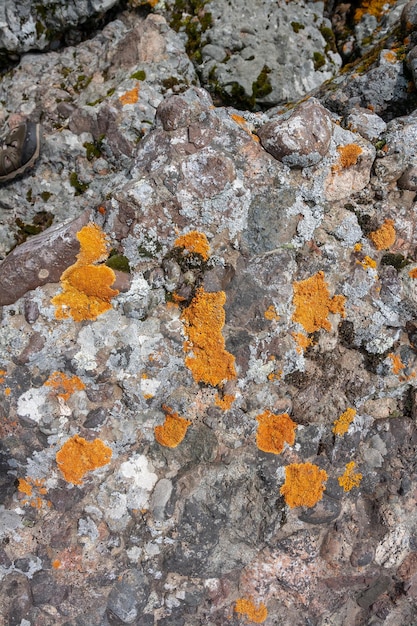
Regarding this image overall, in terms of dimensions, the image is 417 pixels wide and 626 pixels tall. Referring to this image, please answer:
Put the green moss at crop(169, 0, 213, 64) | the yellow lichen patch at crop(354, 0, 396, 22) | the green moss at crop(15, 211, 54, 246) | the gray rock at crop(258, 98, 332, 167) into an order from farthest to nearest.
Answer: the yellow lichen patch at crop(354, 0, 396, 22) → the green moss at crop(169, 0, 213, 64) → the green moss at crop(15, 211, 54, 246) → the gray rock at crop(258, 98, 332, 167)


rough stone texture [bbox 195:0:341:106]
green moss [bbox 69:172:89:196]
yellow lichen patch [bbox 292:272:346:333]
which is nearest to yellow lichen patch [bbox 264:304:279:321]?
yellow lichen patch [bbox 292:272:346:333]

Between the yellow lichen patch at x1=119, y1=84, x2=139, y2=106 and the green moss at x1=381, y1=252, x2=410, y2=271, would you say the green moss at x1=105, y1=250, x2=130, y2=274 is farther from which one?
the green moss at x1=381, y1=252, x2=410, y2=271

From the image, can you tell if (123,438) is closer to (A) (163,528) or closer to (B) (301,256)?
(A) (163,528)

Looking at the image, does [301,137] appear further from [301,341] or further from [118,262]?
[118,262]

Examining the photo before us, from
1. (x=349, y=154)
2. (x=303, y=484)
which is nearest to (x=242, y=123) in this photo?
(x=349, y=154)

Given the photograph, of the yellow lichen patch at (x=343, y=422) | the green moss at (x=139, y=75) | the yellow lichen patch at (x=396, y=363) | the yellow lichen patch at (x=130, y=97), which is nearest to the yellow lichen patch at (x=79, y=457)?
the yellow lichen patch at (x=343, y=422)

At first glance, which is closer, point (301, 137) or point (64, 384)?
point (64, 384)

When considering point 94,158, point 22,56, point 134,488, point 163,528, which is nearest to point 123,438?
point 134,488
